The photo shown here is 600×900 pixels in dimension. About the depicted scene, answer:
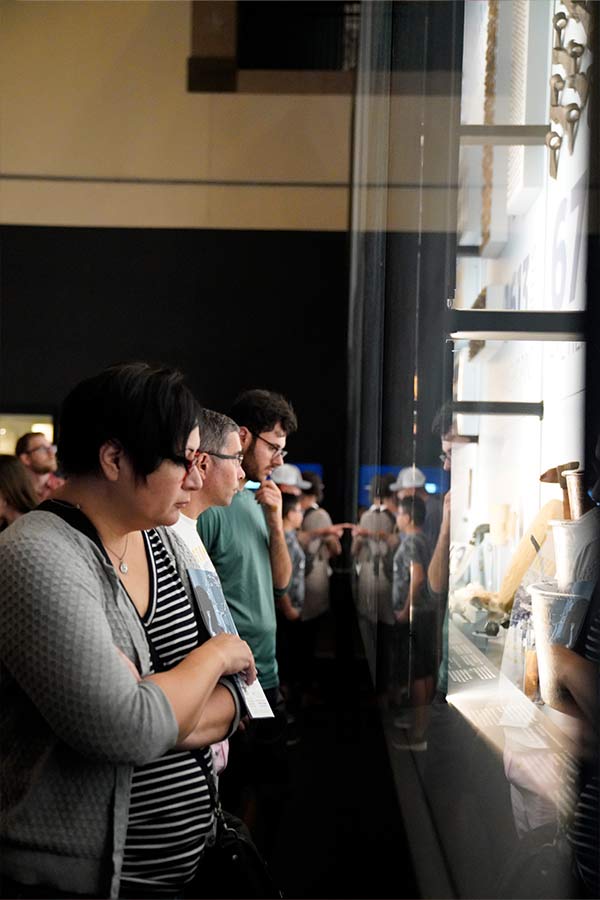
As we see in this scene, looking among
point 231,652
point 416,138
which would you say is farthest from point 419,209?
point 231,652

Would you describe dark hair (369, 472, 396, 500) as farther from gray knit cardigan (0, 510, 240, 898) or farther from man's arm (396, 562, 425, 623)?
gray knit cardigan (0, 510, 240, 898)

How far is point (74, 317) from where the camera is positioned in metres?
5.88

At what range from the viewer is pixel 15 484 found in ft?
12.4

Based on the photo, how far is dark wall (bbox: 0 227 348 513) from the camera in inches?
193

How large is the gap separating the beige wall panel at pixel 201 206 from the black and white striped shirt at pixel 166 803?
1.30 meters

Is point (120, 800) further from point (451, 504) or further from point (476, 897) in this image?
point (451, 504)

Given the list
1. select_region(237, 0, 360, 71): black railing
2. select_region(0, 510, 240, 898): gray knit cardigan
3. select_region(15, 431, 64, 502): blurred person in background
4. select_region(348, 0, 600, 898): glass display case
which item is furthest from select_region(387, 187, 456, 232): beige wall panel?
select_region(237, 0, 360, 71): black railing

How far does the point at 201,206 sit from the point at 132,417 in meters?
A: 6.74

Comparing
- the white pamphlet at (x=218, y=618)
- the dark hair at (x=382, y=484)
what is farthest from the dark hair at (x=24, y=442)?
the white pamphlet at (x=218, y=618)

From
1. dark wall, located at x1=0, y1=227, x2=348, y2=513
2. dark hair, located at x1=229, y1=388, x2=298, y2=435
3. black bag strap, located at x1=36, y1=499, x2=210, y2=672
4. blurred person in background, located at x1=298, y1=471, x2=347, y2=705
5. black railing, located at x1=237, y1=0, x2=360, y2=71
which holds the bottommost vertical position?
blurred person in background, located at x1=298, y1=471, x2=347, y2=705

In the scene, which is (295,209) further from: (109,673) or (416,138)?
(109,673)

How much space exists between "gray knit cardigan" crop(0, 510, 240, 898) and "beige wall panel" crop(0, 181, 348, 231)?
136cm

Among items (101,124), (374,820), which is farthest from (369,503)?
(101,124)

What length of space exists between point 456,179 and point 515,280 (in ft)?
2.98
